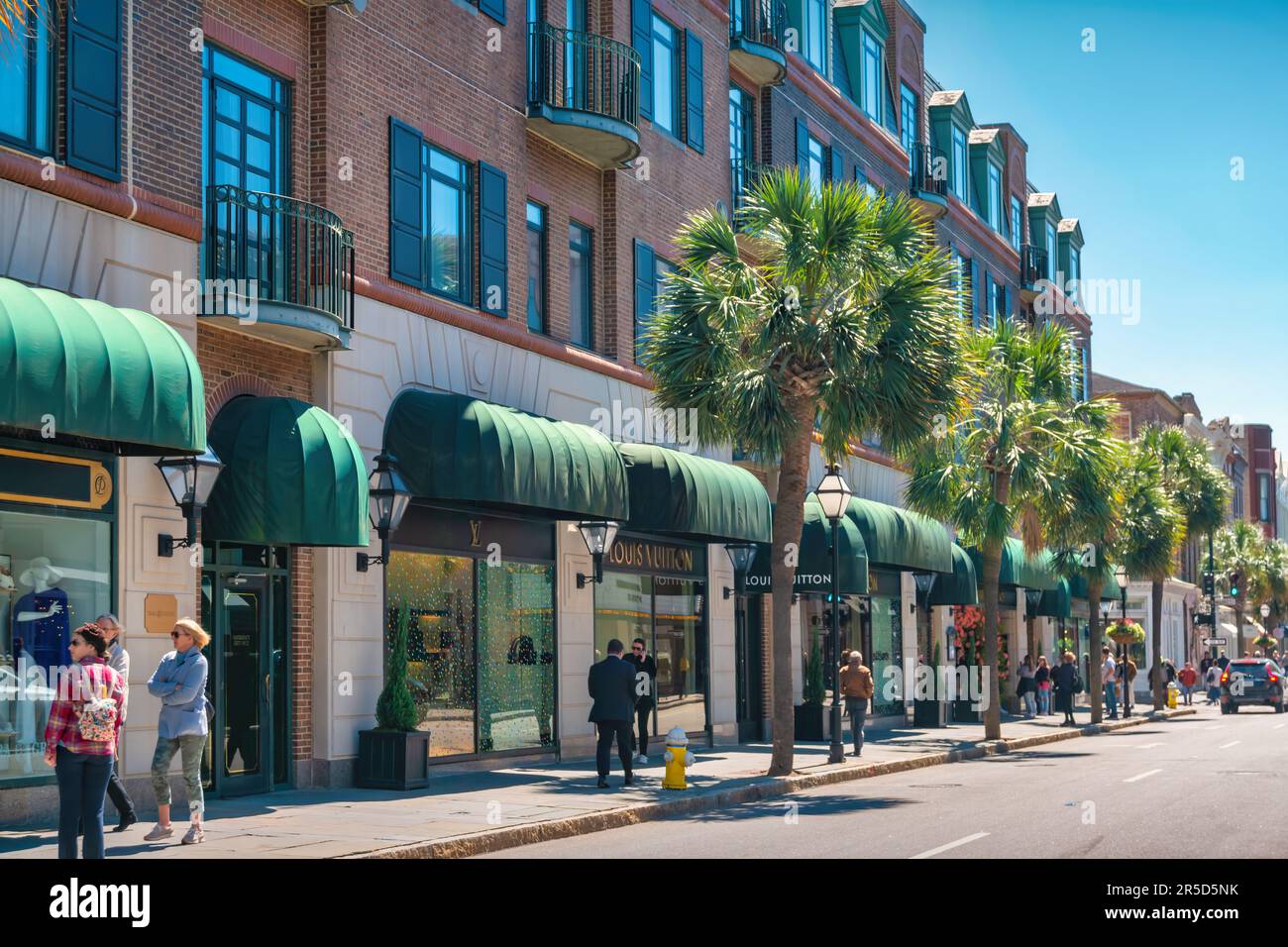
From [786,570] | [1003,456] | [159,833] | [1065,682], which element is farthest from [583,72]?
[1065,682]

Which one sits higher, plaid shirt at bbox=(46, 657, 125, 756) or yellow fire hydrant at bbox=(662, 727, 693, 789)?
plaid shirt at bbox=(46, 657, 125, 756)

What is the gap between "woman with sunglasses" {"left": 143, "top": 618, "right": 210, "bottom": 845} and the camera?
12.9 meters

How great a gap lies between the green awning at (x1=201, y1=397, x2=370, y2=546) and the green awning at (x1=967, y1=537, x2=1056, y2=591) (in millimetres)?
25954

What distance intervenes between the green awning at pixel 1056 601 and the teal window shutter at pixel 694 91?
23933mm

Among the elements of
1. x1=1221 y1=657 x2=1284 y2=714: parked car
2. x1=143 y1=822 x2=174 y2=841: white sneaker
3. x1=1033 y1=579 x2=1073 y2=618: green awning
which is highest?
x1=1033 y1=579 x2=1073 y2=618: green awning

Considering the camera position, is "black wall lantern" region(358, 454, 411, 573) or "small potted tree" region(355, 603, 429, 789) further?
"black wall lantern" region(358, 454, 411, 573)

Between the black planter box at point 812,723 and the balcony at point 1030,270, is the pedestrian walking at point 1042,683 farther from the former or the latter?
the black planter box at point 812,723

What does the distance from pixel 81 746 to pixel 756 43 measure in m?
22.2

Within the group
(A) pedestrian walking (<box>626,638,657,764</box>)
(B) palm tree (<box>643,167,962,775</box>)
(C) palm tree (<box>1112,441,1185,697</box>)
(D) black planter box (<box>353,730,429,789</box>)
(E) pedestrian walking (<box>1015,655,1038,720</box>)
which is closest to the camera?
(D) black planter box (<box>353,730,429,789</box>)

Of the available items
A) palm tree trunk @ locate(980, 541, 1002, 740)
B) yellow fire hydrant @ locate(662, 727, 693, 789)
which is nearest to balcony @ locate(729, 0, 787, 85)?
palm tree trunk @ locate(980, 541, 1002, 740)

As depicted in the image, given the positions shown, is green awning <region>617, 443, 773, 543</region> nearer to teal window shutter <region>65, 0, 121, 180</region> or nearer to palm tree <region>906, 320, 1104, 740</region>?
palm tree <region>906, 320, 1104, 740</region>

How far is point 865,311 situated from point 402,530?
6.83 m

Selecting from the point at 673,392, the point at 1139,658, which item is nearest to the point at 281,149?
the point at 673,392
